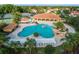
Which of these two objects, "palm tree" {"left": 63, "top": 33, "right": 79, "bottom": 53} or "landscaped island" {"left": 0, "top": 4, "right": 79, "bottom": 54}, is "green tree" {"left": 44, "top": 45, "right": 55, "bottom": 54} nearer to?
"landscaped island" {"left": 0, "top": 4, "right": 79, "bottom": 54}

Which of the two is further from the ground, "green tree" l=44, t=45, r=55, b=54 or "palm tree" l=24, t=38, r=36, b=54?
"palm tree" l=24, t=38, r=36, b=54

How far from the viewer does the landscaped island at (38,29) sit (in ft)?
6.68

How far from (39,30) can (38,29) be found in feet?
0.05

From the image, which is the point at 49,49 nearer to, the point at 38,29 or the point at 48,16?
the point at 38,29

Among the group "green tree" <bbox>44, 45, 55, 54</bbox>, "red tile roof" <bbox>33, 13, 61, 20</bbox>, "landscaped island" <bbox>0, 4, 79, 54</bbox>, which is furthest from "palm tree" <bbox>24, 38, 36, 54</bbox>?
"red tile roof" <bbox>33, 13, 61, 20</bbox>

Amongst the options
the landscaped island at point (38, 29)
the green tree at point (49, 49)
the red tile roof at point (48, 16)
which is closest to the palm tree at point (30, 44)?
the landscaped island at point (38, 29)

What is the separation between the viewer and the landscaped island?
6.68ft

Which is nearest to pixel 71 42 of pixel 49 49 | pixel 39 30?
pixel 49 49

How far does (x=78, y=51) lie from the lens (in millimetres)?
2051

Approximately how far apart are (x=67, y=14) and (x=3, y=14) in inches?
24.0

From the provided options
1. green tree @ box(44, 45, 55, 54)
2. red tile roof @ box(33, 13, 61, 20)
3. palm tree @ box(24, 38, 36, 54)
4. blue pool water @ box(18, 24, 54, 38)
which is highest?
red tile roof @ box(33, 13, 61, 20)

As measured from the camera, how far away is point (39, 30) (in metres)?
2.09
